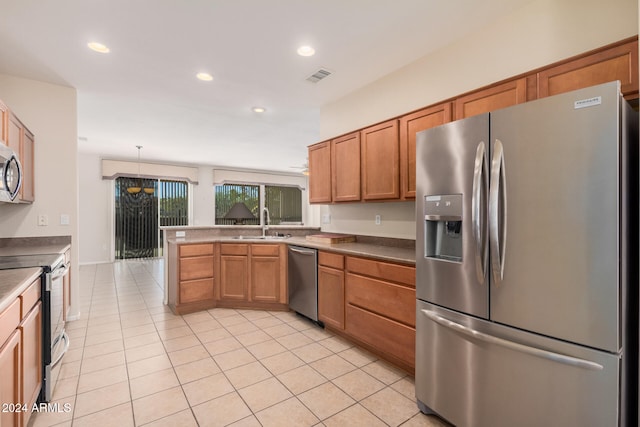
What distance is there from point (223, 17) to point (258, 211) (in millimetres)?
7868

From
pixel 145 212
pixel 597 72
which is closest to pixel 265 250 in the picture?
pixel 597 72

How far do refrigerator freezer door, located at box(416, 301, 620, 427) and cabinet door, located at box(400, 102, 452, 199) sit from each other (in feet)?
3.69

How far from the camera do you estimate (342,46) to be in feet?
8.62

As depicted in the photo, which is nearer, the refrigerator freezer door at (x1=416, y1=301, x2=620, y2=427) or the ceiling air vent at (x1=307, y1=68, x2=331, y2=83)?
the refrigerator freezer door at (x1=416, y1=301, x2=620, y2=427)

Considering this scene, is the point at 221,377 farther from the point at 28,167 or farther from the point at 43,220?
the point at 28,167

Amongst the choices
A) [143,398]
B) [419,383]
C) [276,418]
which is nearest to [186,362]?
[143,398]

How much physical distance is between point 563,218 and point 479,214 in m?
0.33

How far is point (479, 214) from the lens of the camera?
5.04ft

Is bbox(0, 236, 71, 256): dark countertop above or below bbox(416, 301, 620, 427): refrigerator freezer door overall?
above

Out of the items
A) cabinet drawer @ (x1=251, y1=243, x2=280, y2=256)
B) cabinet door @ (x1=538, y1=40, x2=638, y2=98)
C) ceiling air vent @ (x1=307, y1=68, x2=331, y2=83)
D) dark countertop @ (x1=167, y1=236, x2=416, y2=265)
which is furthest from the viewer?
cabinet drawer @ (x1=251, y1=243, x2=280, y2=256)

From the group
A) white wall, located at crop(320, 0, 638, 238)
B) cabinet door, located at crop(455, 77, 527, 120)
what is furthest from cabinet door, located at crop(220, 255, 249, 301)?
cabinet door, located at crop(455, 77, 527, 120)

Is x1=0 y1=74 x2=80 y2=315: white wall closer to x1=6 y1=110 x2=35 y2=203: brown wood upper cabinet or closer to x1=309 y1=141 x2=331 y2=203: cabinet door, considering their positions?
x1=6 y1=110 x2=35 y2=203: brown wood upper cabinet

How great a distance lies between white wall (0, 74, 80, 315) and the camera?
3.15m

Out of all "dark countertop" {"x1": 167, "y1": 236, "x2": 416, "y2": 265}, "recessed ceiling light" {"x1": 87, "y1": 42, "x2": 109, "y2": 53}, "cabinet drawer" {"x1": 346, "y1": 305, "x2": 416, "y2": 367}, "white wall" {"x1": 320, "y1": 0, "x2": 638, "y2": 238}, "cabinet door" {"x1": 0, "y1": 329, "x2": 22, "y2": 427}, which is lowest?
"cabinet drawer" {"x1": 346, "y1": 305, "x2": 416, "y2": 367}
